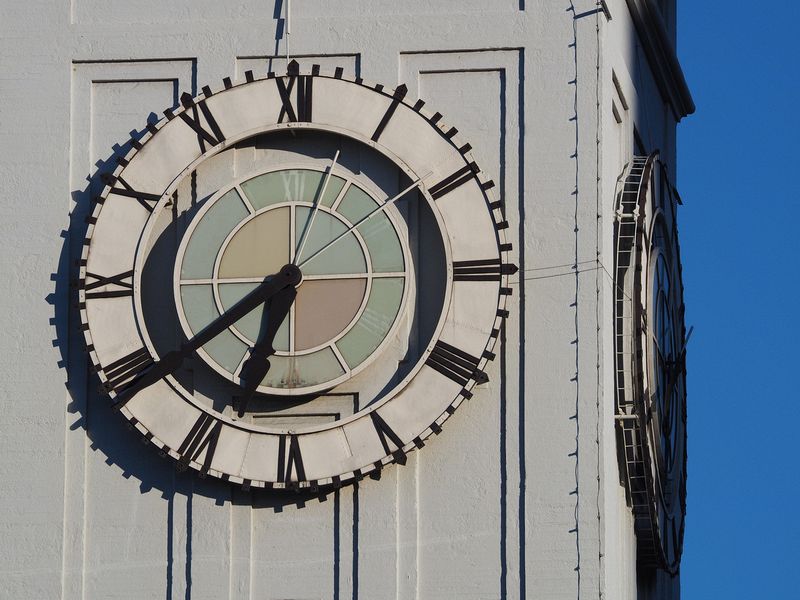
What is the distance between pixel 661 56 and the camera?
22.8 m

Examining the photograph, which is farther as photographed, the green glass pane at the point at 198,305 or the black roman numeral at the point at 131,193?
the black roman numeral at the point at 131,193

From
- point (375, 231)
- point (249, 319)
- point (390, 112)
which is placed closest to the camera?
point (249, 319)

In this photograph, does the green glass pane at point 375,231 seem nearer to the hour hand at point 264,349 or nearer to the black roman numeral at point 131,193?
the hour hand at point 264,349

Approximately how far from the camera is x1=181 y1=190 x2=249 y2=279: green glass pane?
1933 centimetres

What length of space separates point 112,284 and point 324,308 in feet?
4.66

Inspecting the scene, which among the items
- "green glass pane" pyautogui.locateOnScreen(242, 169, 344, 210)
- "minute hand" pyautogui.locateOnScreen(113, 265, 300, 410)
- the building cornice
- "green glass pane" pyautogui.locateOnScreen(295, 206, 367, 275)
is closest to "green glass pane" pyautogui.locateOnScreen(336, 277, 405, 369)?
"green glass pane" pyautogui.locateOnScreen(295, 206, 367, 275)

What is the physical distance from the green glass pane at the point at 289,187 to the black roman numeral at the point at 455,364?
1256 millimetres

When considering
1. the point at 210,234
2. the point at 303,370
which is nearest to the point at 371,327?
the point at 303,370

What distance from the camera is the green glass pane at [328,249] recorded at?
1928 cm

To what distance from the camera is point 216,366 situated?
19.1 m

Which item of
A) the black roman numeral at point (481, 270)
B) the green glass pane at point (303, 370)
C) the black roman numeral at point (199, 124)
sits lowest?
the green glass pane at point (303, 370)

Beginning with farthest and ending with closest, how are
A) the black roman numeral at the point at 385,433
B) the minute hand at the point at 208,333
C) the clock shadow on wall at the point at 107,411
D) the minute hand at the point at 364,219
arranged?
the minute hand at the point at 364,219, the clock shadow on wall at the point at 107,411, the minute hand at the point at 208,333, the black roman numeral at the point at 385,433

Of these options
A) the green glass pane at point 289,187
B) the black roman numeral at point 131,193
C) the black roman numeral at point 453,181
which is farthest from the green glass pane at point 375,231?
the black roman numeral at point 131,193

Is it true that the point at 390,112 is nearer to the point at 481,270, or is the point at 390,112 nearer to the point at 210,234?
the point at 481,270
